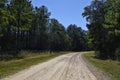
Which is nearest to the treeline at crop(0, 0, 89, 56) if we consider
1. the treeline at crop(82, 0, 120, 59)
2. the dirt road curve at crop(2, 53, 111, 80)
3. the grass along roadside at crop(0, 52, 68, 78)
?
the grass along roadside at crop(0, 52, 68, 78)

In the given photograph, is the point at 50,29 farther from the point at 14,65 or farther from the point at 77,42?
the point at 14,65

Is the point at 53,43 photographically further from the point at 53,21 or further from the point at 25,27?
the point at 25,27

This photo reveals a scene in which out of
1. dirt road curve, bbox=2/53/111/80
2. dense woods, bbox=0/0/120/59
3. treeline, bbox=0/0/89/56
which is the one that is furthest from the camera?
treeline, bbox=0/0/89/56

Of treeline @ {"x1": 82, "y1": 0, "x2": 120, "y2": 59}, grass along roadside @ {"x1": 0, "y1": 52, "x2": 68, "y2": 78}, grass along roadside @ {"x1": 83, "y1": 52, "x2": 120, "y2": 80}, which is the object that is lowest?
grass along roadside @ {"x1": 83, "y1": 52, "x2": 120, "y2": 80}

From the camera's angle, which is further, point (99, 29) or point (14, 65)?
point (99, 29)

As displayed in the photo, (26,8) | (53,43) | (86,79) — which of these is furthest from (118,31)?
(53,43)

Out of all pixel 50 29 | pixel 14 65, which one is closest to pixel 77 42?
pixel 50 29

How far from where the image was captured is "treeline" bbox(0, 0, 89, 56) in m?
61.0

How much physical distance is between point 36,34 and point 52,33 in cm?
1668

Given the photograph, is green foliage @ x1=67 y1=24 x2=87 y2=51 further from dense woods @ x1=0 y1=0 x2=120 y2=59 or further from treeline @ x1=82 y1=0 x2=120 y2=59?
treeline @ x1=82 y1=0 x2=120 y2=59

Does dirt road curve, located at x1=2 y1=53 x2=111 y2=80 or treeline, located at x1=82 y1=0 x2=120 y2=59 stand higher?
treeline, located at x1=82 y1=0 x2=120 y2=59

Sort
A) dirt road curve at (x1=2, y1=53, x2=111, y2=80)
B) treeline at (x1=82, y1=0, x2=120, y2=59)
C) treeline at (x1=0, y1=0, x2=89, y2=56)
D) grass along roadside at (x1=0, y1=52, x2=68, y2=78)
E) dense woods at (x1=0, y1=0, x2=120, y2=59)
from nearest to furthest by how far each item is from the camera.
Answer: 1. dirt road curve at (x1=2, y1=53, x2=111, y2=80)
2. grass along roadside at (x1=0, y1=52, x2=68, y2=78)
3. dense woods at (x1=0, y1=0, x2=120, y2=59)
4. treeline at (x1=0, y1=0, x2=89, y2=56)
5. treeline at (x1=82, y1=0, x2=120, y2=59)

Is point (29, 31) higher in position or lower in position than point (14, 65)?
higher

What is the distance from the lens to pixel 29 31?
382ft
